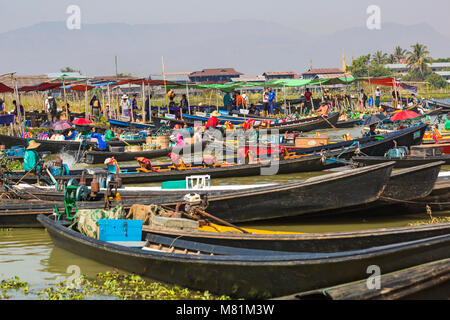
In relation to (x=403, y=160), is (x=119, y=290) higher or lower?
lower

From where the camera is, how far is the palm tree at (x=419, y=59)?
311 feet

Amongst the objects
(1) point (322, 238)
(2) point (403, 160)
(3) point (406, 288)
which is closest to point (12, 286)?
(1) point (322, 238)

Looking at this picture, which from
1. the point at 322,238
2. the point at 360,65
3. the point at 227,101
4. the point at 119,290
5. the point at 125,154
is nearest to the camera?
the point at 322,238

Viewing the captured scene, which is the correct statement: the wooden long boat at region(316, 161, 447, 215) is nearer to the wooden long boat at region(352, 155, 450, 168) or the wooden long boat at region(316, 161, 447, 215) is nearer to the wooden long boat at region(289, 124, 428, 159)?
the wooden long boat at region(352, 155, 450, 168)

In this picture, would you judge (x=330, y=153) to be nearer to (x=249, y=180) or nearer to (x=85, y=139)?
(x=249, y=180)

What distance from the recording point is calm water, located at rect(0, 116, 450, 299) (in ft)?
27.0

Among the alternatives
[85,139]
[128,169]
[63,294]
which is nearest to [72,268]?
[63,294]

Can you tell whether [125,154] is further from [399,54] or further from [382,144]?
[399,54]

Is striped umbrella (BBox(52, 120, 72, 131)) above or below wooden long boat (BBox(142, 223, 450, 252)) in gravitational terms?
above

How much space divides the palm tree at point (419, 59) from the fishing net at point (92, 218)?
3704 inches

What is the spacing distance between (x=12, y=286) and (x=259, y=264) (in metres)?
3.84

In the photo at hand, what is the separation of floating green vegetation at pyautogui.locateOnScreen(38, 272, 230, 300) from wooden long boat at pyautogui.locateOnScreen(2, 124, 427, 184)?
245 inches

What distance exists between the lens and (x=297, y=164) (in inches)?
603

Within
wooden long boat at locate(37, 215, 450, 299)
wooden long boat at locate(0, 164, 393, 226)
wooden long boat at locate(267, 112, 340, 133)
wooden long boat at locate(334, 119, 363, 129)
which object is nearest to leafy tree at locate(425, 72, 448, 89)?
wooden long boat at locate(334, 119, 363, 129)
